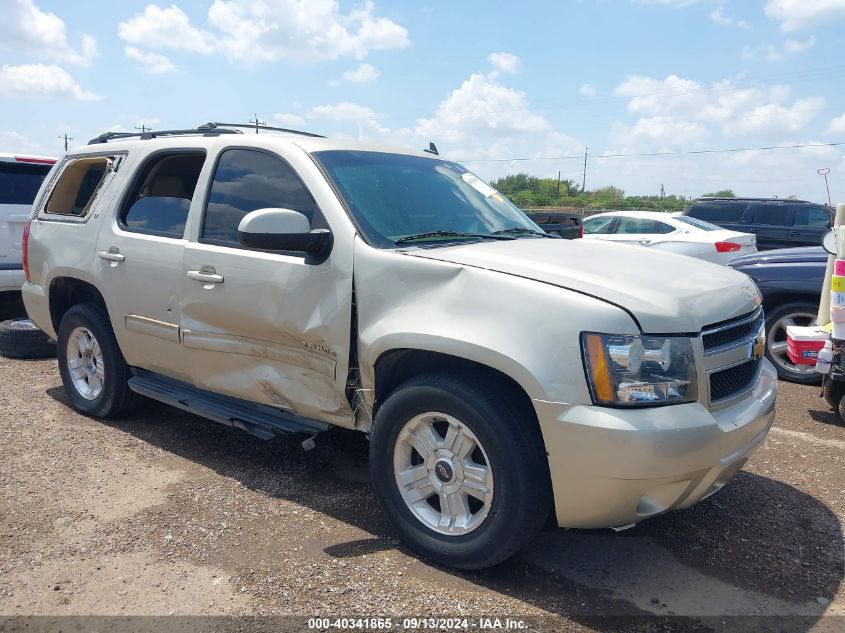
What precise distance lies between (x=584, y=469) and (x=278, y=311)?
1.71 meters

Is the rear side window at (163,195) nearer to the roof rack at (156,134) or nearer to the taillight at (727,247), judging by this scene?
the roof rack at (156,134)

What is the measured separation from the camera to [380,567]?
10.4 feet

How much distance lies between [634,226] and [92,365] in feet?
31.9

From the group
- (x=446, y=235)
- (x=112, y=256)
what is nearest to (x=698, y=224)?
(x=446, y=235)

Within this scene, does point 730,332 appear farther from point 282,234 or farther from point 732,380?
point 282,234

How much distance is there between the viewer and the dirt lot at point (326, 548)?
290 centimetres

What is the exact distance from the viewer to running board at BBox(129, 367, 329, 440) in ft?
12.3

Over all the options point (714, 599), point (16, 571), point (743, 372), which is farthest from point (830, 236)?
point (16, 571)

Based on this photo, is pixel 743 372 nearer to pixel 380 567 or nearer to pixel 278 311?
pixel 380 567

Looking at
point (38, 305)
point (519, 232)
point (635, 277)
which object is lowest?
point (38, 305)

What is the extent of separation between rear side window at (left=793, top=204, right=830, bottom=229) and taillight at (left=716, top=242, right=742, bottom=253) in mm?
3338

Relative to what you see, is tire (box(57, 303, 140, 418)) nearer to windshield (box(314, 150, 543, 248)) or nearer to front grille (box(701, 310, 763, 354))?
windshield (box(314, 150, 543, 248))

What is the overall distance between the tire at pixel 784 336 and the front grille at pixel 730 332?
332 centimetres

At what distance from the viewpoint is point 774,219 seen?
1384 centimetres
